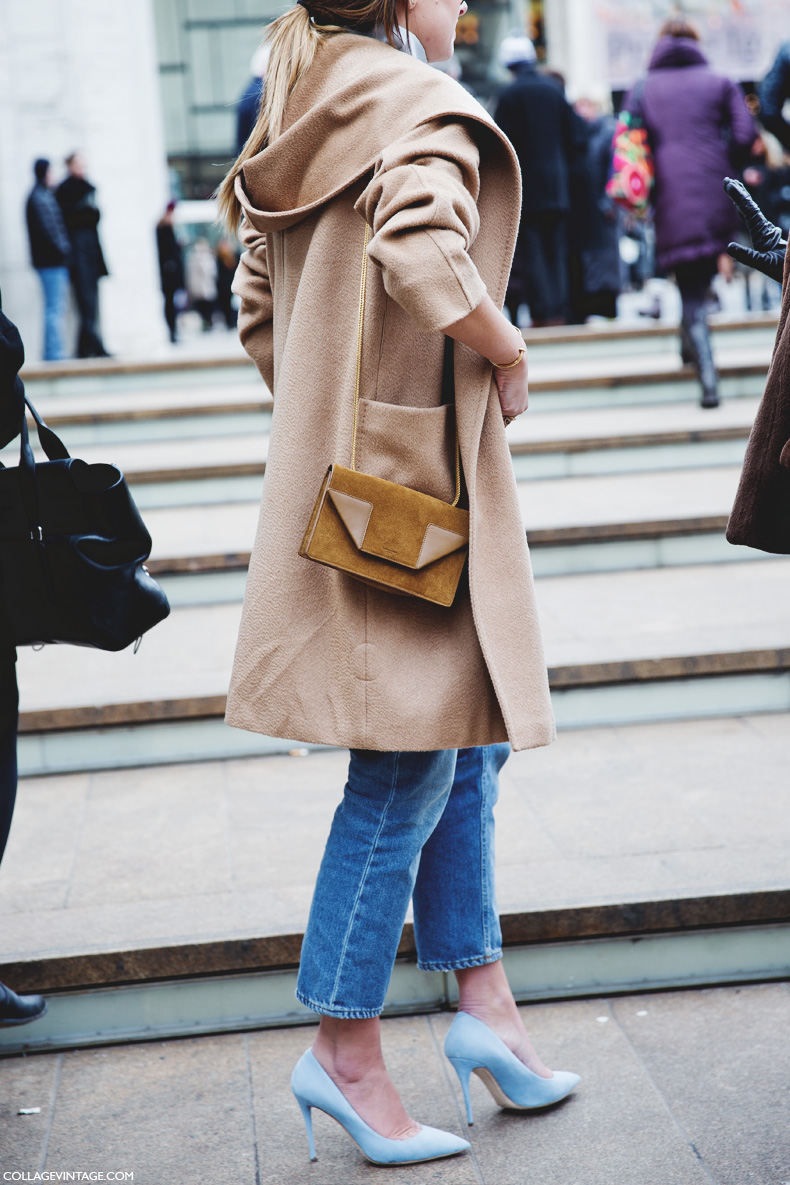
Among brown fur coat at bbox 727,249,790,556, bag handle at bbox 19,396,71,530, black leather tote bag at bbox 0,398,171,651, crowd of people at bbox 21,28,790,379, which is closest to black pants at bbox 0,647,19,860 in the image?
black leather tote bag at bbox 0,398,171,651

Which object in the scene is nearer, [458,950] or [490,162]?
[490,162]

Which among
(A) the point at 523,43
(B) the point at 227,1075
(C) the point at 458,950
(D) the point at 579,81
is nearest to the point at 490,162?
(C) the point at 458,950

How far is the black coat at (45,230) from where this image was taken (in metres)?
9.76

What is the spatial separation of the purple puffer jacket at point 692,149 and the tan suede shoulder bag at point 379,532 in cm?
483

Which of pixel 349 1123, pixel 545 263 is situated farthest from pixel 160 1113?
pixel 545 263

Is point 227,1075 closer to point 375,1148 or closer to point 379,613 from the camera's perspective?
point 375,1148

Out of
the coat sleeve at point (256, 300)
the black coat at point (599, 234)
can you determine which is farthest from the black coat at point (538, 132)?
the coat sleeve at point (256, 300)

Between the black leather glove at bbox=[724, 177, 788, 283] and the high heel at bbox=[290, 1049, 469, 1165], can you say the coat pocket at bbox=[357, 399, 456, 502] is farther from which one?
the high heel at bbox=[290, 1049, 469, 1165]

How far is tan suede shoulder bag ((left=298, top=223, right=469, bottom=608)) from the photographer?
1779 mm

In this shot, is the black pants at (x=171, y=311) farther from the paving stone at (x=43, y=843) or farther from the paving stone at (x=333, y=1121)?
the paving stone at (x=333, y=1121)

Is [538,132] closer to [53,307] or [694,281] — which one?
[694,281]

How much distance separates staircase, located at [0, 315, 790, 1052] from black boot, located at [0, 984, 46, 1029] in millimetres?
104

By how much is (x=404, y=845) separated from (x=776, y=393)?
0.90m

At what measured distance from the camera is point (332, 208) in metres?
1.84
